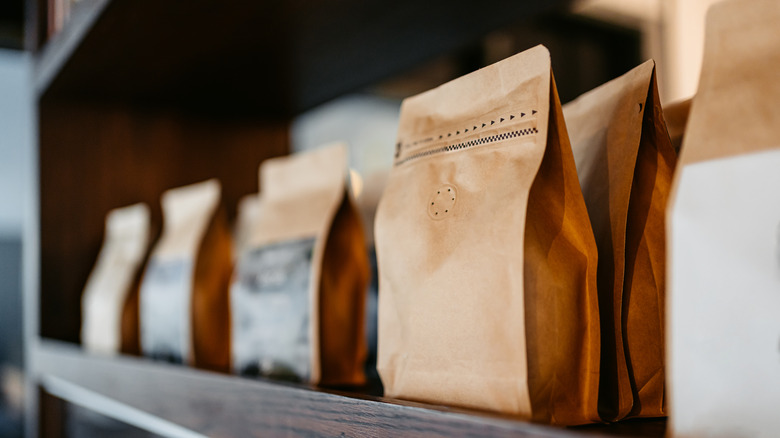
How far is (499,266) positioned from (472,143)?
119 millimetres

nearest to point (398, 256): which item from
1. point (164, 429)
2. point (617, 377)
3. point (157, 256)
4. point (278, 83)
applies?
point (617, 377)

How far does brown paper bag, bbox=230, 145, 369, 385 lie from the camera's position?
832mm

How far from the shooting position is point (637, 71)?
22.3 inches

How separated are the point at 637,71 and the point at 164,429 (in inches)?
31.9

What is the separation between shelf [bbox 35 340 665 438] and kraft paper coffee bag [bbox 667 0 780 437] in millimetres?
65

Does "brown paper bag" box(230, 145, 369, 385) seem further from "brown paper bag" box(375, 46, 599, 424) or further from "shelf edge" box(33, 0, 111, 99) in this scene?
"shelf edge" box(33, 0, 111, 99)

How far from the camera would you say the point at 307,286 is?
2.74ft

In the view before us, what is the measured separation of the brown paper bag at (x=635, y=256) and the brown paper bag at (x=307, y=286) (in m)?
0.37

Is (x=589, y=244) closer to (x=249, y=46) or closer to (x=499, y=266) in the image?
(x=499, y=266)

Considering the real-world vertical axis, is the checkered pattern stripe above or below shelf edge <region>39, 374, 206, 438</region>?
above

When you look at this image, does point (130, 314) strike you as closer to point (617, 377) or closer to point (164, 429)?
point (164, 429)

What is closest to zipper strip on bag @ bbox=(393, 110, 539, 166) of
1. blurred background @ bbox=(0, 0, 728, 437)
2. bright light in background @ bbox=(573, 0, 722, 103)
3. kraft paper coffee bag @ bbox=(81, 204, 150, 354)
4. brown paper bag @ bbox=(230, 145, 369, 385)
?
brown paper bag @ bbox=(230, 145, 369, 385)

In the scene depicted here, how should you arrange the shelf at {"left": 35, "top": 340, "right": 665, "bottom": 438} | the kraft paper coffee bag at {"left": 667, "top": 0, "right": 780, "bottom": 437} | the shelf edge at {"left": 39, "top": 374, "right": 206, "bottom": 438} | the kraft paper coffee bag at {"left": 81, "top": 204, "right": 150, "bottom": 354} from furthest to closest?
the kraft paper coffee bag at {"left": 81, "top": 204, "right": 150, "bottom": 354} < the shelf edge at {"left": 39, "top": 374, "right": 206, "bottom": 438} < the shelf at {"left": 35, "top": 340, "right": 665, "bottom": 438} < the kraft paper coffee bag at {"left": 667, "top": 0, "right": 780, "bottom": 437}

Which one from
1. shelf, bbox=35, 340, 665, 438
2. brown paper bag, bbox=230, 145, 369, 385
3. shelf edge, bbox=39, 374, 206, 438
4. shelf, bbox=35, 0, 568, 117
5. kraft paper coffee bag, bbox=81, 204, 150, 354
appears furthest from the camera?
kraft paper coffee bag, bbox=81, 204, 150, 354
